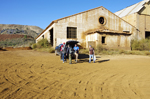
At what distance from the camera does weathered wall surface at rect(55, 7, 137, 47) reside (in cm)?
2192

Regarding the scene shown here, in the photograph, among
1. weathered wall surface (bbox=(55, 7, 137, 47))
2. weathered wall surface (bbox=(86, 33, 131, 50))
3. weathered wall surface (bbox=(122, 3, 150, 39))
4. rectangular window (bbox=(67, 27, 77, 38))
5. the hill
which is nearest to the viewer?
weathered wall surface (bbox=(86, 33, 131, 50))

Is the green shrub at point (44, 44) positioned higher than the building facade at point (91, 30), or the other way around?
the building facade at point (91, 30)

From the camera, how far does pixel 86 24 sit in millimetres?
23859

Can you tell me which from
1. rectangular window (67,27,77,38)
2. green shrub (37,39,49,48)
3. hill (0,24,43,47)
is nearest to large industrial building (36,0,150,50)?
rectangular window (67,27,77,38)

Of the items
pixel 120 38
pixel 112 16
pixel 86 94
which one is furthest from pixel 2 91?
pixel 112 16

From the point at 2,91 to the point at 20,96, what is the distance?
81cm

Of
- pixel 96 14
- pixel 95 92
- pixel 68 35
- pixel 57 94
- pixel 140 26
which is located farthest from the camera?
pixel 140 26

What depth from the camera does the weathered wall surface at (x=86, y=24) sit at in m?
21.9

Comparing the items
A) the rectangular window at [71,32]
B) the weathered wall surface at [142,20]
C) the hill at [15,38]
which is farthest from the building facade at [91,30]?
the hill at [15,38]

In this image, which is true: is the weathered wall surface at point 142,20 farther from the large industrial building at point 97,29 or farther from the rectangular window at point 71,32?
the rectangular window at point 71,32

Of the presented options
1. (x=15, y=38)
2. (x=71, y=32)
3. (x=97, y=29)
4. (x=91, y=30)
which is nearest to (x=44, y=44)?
(x=71, y=32)

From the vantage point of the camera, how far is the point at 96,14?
81.3 feet

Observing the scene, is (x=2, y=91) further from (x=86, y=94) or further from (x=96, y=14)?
(x=96, y=14)

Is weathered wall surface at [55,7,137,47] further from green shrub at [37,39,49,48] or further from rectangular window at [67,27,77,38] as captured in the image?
green shrub at [37,39,49,48]
